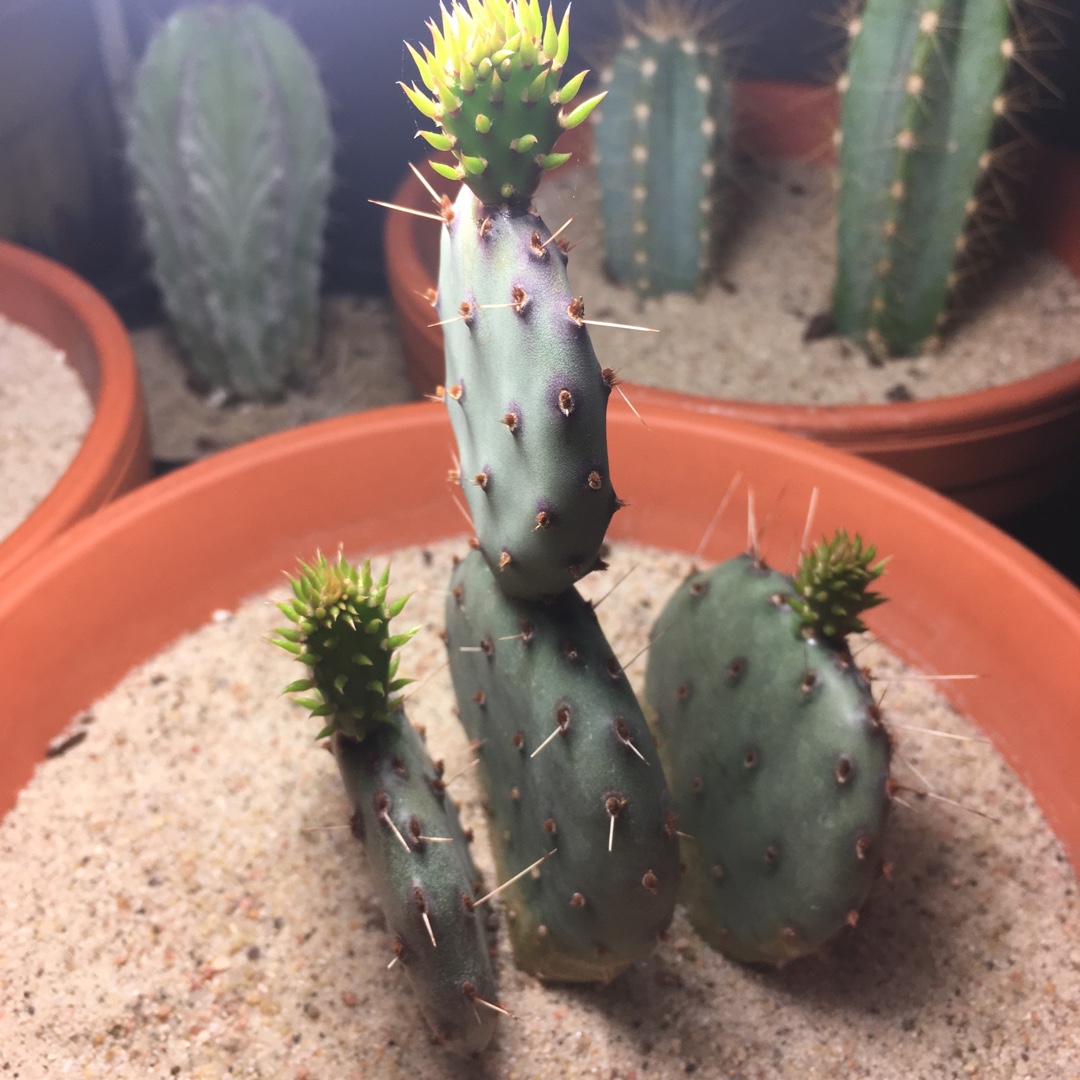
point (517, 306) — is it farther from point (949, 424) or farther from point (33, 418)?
point (33, 418)

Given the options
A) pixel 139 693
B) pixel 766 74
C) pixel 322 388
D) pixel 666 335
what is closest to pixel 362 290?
pixel 322 388

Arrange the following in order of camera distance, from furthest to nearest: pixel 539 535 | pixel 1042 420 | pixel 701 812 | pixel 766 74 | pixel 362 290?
pixel 362 290
pixel 766 74
pixel 1042 420
pixel 701 812
pixel 539 535

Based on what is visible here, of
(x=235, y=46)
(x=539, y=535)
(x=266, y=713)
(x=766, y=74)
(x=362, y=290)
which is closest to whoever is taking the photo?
(x=539, y=535)

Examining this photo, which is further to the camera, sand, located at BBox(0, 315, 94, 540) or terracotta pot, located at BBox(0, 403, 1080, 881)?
sand, located at BBox(0, 315, 94, 540)

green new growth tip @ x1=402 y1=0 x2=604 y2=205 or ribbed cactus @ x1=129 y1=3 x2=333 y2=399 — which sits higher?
green new growth tip @ x1=402 y1=0 x2=604 y2=205

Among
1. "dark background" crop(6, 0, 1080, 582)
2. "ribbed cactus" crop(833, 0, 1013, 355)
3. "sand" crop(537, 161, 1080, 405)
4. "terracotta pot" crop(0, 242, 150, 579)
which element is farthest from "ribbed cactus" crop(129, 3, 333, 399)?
"ribbed cactus" crop(833, 0, 1013, 355)

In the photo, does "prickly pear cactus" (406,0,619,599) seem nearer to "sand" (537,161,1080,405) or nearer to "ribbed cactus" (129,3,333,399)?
"sand" (537,161,1080,405)

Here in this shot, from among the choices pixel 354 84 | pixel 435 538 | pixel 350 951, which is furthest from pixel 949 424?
pixel 354 84

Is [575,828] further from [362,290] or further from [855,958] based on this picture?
[362,290]

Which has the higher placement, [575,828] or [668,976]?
[575,828]
